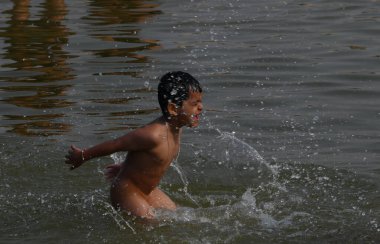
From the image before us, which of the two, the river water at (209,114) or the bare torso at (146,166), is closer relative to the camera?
the bare torso at (146,166)

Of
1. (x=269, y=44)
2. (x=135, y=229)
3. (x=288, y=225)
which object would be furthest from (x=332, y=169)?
(x=269, y=44)

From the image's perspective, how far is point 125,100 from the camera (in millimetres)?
11086

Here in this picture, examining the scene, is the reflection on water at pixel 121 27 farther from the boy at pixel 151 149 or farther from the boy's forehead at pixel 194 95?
the boy's forehead at pixel 194 95

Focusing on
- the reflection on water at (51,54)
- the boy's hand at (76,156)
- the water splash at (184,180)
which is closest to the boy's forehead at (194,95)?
the boy's hand at (76,156)

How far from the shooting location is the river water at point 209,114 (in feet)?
25.3

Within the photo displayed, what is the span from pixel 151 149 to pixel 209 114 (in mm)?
3119

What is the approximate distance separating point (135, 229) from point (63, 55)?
5923 millimetres

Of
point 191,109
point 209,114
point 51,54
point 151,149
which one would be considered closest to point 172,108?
point 191,109

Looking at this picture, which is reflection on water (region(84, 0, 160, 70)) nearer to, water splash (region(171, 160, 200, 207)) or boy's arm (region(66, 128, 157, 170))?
water splash (region(171, 160, 200, 207))

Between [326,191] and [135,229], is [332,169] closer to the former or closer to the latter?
[326,191]

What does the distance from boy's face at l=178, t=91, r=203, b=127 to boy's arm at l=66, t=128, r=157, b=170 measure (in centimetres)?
25

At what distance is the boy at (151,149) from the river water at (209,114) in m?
0.15

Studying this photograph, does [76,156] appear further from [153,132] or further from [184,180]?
[184,180]

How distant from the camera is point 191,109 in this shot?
7.43m
